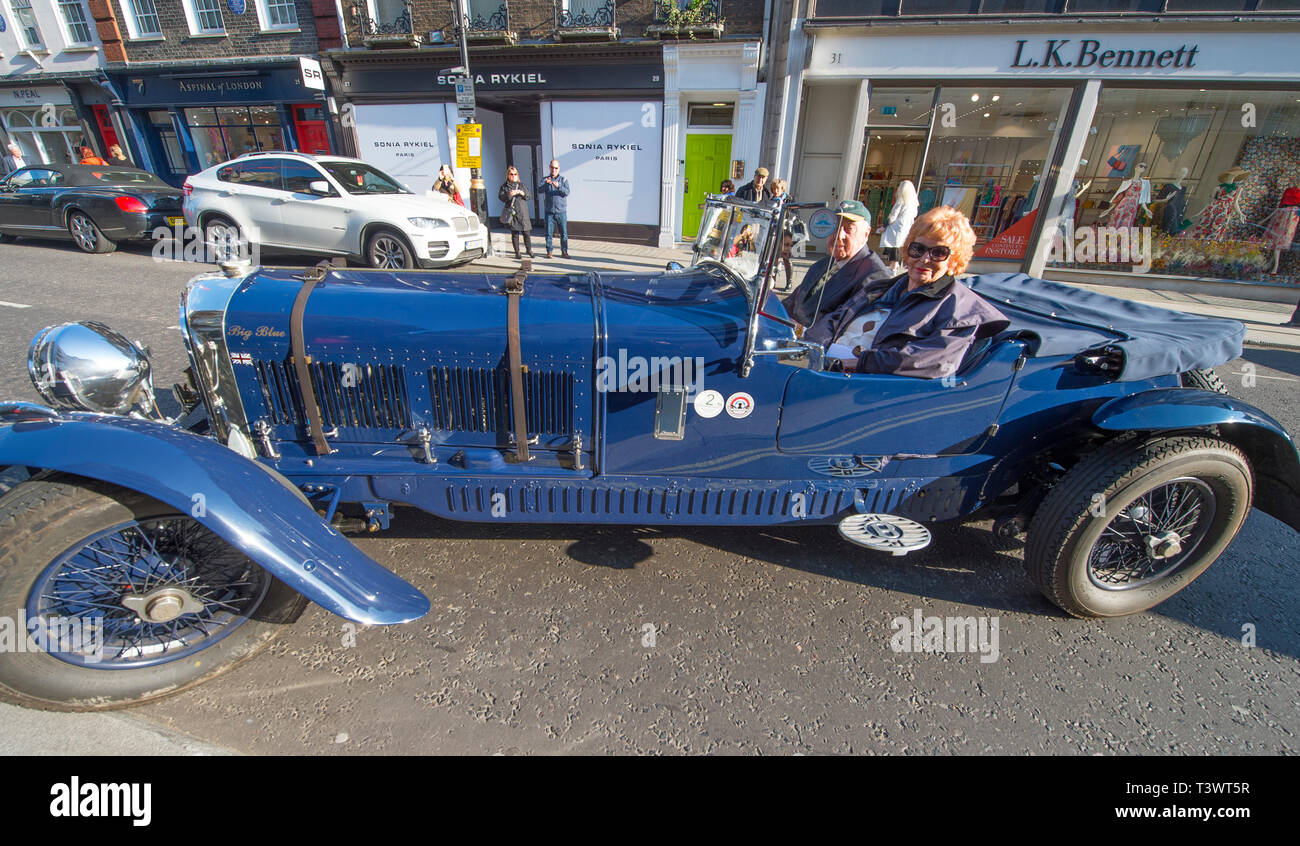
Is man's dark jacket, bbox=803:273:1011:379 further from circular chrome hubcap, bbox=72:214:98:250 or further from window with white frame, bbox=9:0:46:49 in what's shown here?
window with white frame, bbox=9:0:46:49

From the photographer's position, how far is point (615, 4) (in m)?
11.0

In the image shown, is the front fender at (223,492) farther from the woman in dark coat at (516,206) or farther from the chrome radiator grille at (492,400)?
the woman in dark coat at (516,206)

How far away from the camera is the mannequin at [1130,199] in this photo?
10297 mm

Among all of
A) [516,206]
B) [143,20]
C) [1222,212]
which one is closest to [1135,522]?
[516,206]

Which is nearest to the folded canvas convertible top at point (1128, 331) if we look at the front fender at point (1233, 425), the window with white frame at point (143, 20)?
the front fender at point (1233, 425)

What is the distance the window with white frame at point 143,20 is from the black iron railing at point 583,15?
459 inches

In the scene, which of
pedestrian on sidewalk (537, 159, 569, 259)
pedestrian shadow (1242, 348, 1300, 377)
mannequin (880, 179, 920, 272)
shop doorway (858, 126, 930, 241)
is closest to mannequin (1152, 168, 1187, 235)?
shop doorway (858, 126, 930, 241)

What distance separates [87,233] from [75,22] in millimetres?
12054

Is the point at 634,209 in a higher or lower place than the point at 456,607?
higher

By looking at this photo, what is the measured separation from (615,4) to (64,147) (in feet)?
61.4

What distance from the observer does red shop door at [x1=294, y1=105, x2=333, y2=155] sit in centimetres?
1363

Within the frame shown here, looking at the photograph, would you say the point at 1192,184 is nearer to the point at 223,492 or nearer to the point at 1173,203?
the point at 1173,203
